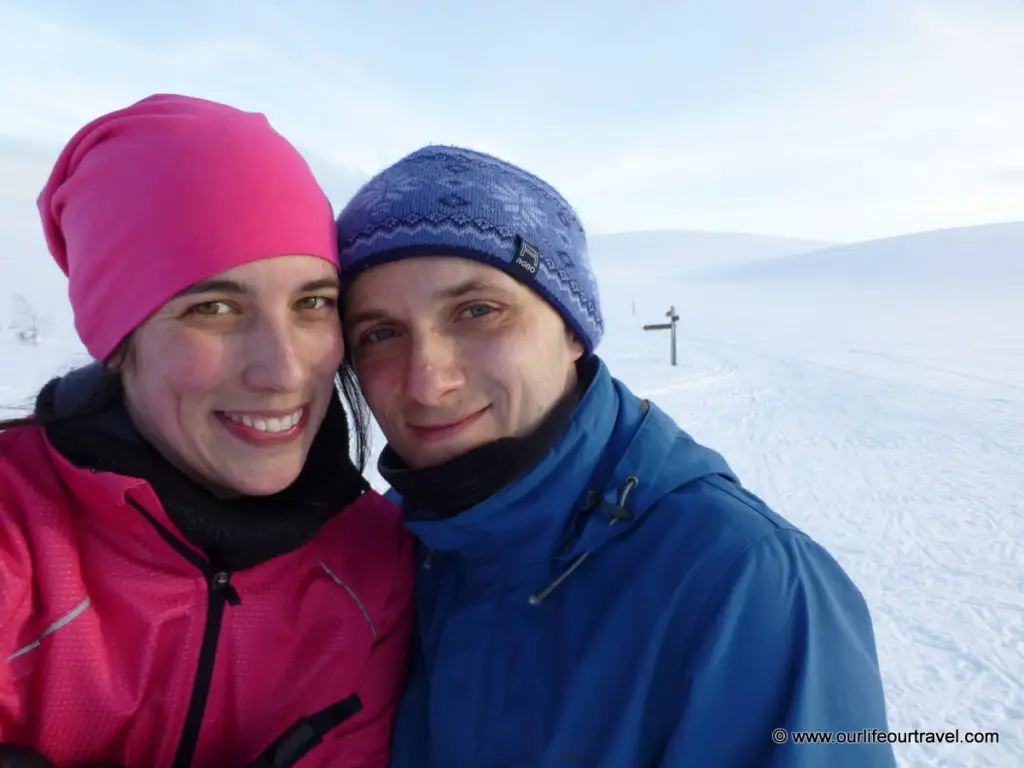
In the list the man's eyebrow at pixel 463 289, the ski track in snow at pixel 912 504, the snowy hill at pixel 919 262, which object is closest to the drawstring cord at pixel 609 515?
the man's eyebrow at pixel 463 289

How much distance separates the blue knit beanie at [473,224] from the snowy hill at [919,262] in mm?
48358

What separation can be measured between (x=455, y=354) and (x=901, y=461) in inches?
295

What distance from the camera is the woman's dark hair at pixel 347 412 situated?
1519mm

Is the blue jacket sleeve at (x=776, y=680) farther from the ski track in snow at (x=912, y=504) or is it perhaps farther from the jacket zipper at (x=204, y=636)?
the ski track in snow at (x=912, y=504)

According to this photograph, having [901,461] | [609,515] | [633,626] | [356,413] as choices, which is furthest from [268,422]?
[901,461]

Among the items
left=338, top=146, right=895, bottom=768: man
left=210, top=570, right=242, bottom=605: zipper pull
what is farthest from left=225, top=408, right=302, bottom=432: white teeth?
left=210, top=570, right=242, bottom=605: zipper pull

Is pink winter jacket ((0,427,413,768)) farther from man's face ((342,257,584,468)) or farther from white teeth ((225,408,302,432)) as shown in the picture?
man's face ((342,257,584,468))

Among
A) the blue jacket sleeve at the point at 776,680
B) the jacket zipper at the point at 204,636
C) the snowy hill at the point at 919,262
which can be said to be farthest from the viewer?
the snowy hill at the point at 919,262

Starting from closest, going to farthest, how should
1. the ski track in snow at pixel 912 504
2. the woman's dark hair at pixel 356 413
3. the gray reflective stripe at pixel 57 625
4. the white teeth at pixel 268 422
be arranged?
the gray reflective stripe at pixel 57 625 → the white teeth at pixel 268 422 → the woman's dark hair at pixel 356 413 → the ski track in snow at pixel 912 504

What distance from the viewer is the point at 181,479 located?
1449mm

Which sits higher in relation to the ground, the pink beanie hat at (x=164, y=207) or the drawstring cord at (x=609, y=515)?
the pink beanie hat at (x=164, y=207)

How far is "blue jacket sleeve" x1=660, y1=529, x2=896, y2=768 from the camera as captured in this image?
1139 mm

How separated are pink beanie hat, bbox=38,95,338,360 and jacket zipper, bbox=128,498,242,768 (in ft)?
1.60

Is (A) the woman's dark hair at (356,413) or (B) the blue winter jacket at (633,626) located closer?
(B) the blue winter jacket at (633,626)
